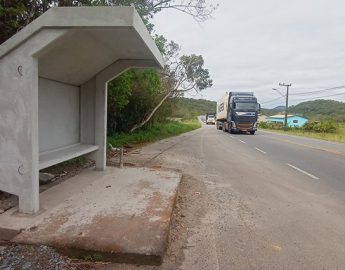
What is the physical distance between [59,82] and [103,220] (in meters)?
3.45

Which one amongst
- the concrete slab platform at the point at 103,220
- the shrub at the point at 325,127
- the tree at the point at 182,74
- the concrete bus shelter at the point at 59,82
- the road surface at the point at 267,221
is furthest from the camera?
the shrub at the point at 325,127


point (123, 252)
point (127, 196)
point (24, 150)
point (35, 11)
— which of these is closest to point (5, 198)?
point (24, 150)

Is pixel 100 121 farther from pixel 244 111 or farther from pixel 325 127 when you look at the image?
pixel 325 127

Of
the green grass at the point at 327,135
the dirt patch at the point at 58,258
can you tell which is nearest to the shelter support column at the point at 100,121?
the dirt patch at the point at 58,258

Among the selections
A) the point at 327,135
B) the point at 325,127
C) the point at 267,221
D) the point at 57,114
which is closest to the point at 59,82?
the point at 57,114

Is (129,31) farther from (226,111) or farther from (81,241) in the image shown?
(226,111)

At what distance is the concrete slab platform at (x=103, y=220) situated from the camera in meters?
3.78

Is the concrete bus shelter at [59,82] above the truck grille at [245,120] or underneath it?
above

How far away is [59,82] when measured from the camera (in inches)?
275

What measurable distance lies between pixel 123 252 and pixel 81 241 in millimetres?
513

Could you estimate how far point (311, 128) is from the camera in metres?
55.1

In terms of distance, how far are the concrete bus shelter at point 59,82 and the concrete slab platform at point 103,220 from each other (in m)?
0.49

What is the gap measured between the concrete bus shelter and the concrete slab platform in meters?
0.49

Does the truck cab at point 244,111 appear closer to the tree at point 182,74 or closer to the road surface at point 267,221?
the tree at point 182,74
